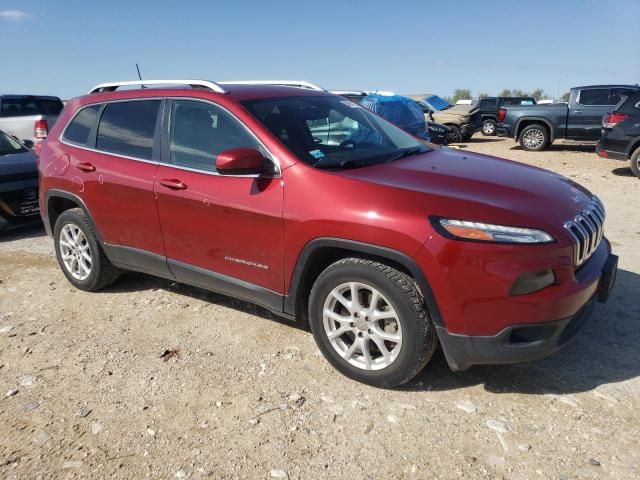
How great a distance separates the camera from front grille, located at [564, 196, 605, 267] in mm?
2742

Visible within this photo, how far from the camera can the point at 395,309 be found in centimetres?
283

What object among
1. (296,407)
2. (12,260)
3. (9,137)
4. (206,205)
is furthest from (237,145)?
(9,137)

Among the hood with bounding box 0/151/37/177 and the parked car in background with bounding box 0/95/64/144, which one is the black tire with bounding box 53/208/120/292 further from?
the parked car in background with bounding box 0/95/64/144

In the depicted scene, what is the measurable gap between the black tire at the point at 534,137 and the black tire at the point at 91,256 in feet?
42.5

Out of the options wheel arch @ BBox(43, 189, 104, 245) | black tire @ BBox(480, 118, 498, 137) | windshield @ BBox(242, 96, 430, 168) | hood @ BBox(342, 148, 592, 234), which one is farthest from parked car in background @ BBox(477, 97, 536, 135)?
wheel arch @ BBox(43, 189, 104, 245)

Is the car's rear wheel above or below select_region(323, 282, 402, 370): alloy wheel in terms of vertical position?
below

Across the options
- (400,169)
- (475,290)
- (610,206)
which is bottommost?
(610,206)

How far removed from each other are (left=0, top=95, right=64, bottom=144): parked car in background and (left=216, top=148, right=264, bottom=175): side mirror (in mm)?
8867

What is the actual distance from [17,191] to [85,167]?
2964mm

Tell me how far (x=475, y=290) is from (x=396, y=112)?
7534mm

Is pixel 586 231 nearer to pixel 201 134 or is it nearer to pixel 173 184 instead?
pixel 201 134

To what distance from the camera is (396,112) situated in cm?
966

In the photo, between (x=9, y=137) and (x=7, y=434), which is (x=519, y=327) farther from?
(x=9, y=137)

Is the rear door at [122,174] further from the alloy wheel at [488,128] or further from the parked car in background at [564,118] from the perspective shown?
the alloy wheel at [488,128]
